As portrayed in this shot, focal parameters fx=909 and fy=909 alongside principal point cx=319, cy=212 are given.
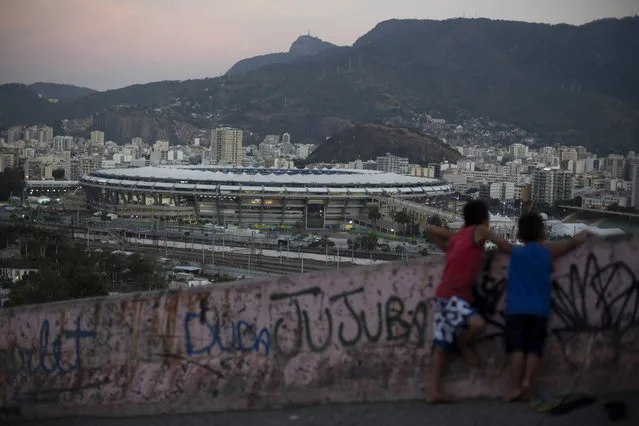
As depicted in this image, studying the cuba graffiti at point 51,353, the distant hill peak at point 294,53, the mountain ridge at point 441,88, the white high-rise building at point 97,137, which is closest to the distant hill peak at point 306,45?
the distant hill peak at point 294,53

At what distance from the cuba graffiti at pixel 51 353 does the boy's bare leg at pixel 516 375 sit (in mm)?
1831

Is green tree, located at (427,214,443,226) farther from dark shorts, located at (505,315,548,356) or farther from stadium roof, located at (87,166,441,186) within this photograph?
dark shorts, located at (505,315,548,356)

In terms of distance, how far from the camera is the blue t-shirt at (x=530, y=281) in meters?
3.23

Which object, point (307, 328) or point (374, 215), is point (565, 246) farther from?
point (374, 215)

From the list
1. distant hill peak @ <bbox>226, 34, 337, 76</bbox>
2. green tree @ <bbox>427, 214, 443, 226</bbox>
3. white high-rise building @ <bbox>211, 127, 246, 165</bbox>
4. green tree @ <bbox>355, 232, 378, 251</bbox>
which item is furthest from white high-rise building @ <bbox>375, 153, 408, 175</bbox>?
distant hill peak @ <bbox>226, 34, 337, 76</bbox>

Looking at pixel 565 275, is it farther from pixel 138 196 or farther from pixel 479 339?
pixel 138 196

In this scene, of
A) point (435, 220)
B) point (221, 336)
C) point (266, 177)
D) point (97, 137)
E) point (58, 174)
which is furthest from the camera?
point (97, 137)

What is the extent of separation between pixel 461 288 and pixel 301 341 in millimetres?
718

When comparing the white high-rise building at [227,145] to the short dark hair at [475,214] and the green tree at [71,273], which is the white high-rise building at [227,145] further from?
the short dark hair at [475,214]

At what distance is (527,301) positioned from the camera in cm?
323

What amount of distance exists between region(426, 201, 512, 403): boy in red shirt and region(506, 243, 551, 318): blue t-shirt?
0.25 feet

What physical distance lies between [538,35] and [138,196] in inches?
4429

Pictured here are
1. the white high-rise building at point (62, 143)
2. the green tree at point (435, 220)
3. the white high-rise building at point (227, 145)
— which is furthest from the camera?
the white high-rise building at point (62, 143)

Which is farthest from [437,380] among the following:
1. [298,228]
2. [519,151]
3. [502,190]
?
[519,151]
